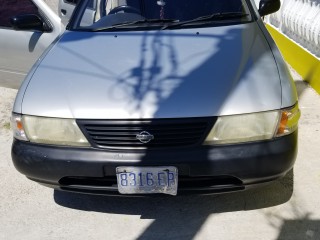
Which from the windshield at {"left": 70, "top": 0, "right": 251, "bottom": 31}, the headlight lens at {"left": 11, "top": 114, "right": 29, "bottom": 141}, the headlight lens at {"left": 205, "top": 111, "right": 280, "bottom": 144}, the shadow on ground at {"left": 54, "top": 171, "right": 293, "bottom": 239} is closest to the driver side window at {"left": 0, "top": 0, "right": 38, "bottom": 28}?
the windshield at {"left": 70, "top": 0, "right": 251, "bottom": 31}

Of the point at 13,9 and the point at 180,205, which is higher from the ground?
the point at 13,9

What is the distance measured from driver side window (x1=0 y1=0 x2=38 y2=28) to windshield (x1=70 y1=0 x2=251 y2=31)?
1.20 metres

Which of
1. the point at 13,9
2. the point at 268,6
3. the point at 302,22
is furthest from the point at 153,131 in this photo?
the point at 302,22

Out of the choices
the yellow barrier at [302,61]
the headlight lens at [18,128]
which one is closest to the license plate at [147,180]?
the headlight lens at [18,128]

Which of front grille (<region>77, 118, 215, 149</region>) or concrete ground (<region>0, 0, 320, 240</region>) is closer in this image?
front grille (<region>77, 118, 215, 149</region>)

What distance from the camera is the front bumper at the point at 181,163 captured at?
2.53 metres

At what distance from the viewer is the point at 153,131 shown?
2531 mm

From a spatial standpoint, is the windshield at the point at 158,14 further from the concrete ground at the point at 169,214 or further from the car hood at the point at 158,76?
the concrete ground at the point at 169,214

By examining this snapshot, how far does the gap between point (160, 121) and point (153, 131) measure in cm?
7

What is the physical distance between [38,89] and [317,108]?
2978 mm

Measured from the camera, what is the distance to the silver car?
254 cm

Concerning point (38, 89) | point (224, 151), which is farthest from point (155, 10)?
point (224, 151)

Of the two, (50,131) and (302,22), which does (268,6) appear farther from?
(50,131)

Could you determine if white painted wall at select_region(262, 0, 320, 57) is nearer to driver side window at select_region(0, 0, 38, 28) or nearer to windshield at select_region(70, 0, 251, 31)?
windshield at select_region(70, 0, 251, 31)
